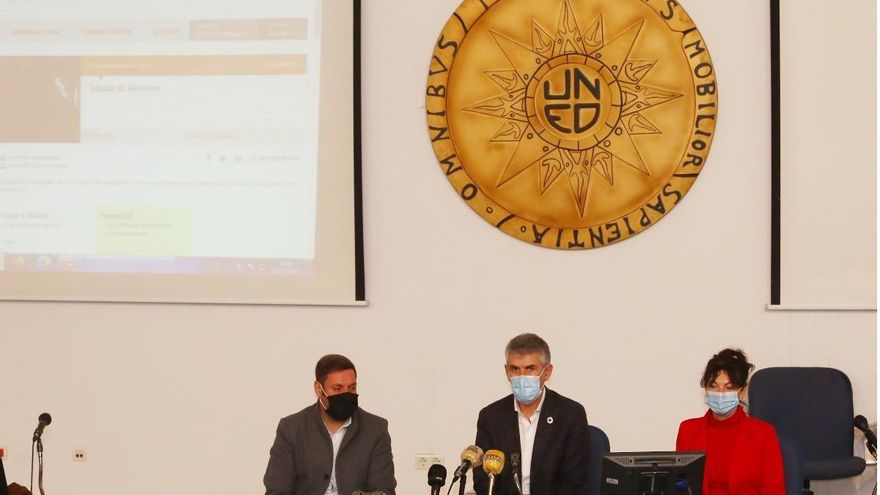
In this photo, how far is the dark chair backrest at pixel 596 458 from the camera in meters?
4.14

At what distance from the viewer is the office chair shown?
5.30m

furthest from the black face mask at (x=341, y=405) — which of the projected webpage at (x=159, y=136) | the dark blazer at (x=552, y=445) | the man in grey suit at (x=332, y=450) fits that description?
the projected webpage at (x=159, y=136)

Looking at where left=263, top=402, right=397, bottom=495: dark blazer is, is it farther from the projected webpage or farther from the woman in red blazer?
the projected webpage

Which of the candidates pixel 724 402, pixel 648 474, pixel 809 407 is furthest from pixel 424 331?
pixel 648 474

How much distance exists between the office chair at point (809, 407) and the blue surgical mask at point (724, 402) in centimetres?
131

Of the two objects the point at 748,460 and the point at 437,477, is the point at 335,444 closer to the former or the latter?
the point at 437,477

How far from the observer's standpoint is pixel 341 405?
13.5 feet

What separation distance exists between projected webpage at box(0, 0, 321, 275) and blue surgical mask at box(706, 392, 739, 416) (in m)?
2.38

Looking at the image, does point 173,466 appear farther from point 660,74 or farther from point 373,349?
point 660,74

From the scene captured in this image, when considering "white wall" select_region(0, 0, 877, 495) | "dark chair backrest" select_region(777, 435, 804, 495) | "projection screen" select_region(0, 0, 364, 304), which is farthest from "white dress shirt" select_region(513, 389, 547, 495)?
"projection screen" select_region(0, 0, 364, 304)

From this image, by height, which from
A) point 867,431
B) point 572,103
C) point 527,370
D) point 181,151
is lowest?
point 867,431

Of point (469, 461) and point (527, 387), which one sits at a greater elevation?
point (527, 387)

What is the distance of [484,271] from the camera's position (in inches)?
225

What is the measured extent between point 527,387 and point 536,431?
0.16 meters
